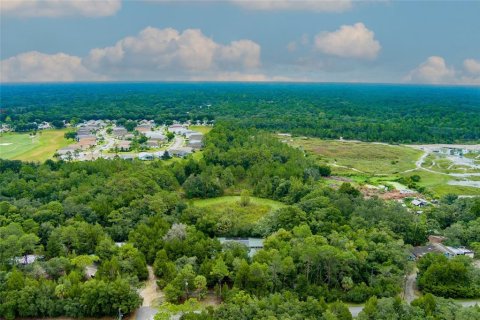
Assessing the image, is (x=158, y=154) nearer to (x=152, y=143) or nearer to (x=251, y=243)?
(x=152, y=143)

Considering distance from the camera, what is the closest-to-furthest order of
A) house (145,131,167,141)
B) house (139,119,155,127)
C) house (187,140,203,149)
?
house (187,140,203,149) < house (145,131,167,141) < house (139,119,155,127)

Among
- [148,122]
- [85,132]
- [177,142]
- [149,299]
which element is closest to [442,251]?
[149,299]

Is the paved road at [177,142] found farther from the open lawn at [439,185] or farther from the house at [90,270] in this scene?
the house at [90,270]

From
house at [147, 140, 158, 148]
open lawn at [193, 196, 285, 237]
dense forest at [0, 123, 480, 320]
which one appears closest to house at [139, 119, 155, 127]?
house at [147, 140, 158, 148]

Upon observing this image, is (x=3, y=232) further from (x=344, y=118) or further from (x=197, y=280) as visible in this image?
(x=344, y=118)

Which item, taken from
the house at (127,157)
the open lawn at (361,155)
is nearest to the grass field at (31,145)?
the house at (127,157)

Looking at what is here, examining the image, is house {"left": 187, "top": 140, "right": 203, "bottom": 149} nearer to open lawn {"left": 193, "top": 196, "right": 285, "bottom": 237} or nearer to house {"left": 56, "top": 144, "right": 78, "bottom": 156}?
house {"left": 56, "top": 144, "right": 78, "bottom": 156}
